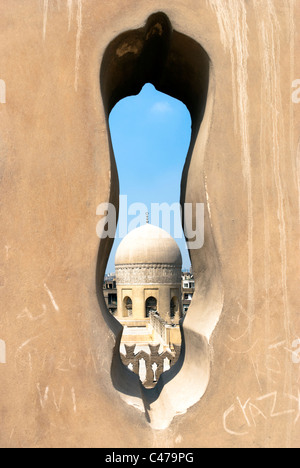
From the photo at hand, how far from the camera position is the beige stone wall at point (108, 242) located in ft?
6.85

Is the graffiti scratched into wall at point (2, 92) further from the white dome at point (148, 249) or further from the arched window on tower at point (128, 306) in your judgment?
the arched window on tower at point (128, 306)

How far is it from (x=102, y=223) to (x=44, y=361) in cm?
87

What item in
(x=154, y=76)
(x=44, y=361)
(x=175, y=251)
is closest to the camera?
(x=44, y=361)

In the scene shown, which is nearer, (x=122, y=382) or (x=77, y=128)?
(x=77, y=128)

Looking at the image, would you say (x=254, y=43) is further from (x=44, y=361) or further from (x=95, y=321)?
(x=44, y=361)

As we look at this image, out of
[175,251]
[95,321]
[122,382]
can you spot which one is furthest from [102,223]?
[175,251]

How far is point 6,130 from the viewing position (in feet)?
7.18

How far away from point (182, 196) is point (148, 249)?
2072 centimetres

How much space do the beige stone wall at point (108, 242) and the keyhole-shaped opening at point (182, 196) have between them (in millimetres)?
30

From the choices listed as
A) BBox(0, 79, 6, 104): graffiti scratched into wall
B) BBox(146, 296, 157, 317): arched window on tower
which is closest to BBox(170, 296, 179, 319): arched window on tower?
BBox(146, 296, 157, 317): arched window on tower

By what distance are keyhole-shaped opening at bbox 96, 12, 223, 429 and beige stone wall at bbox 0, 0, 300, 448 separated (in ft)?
0.10

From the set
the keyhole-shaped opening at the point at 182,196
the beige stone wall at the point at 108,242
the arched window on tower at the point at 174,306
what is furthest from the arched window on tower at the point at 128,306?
the beige stone wall at the point at 108,242

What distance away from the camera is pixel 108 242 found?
238cm

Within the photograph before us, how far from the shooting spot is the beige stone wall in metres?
2.09
